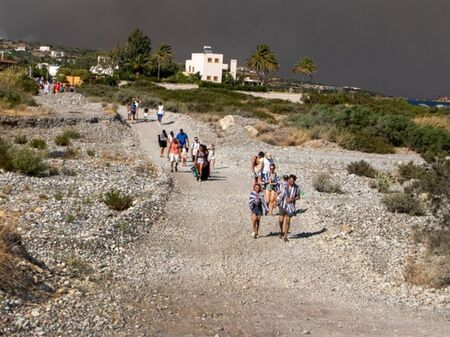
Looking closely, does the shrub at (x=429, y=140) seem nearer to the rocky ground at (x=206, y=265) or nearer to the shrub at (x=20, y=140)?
the rocky ground at (x=206, y=265)

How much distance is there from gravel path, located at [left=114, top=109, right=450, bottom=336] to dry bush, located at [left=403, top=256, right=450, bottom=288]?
1.66 feet

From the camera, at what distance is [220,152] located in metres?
33.3

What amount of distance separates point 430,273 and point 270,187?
22.9ft

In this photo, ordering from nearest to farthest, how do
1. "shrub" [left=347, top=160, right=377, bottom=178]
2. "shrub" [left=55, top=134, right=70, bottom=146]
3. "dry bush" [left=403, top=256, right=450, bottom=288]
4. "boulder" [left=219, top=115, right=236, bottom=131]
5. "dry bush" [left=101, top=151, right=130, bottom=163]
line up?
"dry bush" [left=403, top=256, right=450, bottom=288]
"dry bush" [left=101, top=151, right=130, bottom=163]
"shrub" [left=347, top=160, right=377, bottom=178]
"shrub" [left=55, top=134, right=70, bottom=146]
"boulder" [left=219, top=115, right=236, bottom=131]

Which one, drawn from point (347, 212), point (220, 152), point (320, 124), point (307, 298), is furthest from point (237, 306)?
point (320, 124)

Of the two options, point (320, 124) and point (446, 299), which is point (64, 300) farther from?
point (320, 124)

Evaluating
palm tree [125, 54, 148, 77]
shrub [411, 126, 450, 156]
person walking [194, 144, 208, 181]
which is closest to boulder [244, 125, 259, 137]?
shrub [411, 126, 450, 156]

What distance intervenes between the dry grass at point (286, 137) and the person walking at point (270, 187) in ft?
63.9

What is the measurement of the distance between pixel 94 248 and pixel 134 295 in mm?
2636

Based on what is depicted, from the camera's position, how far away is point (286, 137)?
4131 centimetres

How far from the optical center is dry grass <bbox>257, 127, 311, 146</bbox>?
4050 cm

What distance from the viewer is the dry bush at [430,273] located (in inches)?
481

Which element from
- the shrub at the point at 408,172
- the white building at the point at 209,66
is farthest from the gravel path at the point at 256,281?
the white building at the point at 209,66

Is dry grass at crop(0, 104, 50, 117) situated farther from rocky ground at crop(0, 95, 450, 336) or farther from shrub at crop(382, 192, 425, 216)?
shrub at crop(382, 192, 425, 216)
